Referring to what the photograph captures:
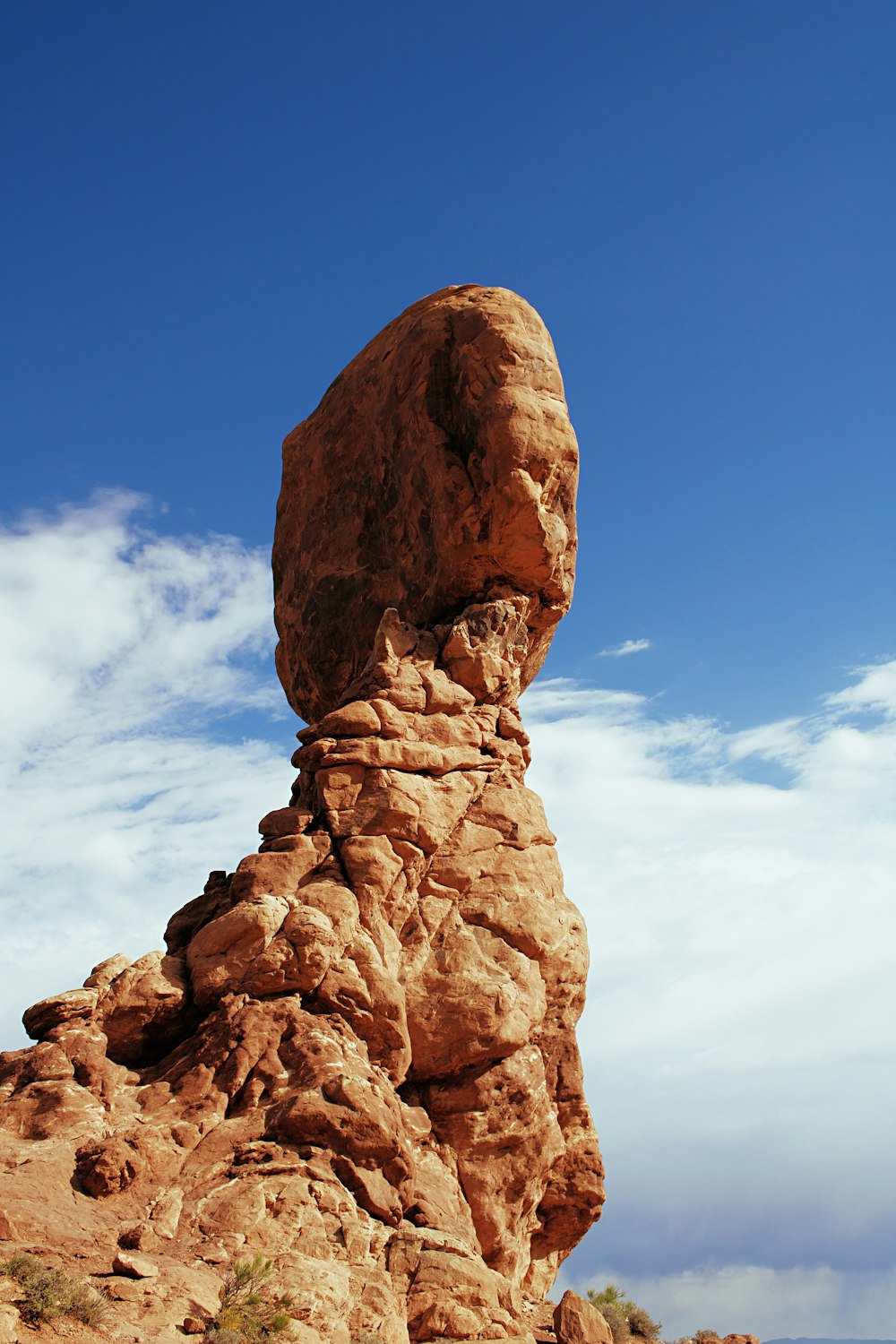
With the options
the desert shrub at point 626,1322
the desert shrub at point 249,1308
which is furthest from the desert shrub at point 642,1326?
the desert shrub at point 249,1308

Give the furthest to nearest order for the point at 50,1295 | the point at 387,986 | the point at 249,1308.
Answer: the point at 387,986 → the point at 249,1308 → the point at 50,1295

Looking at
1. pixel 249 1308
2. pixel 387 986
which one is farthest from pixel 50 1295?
pixel 387 986

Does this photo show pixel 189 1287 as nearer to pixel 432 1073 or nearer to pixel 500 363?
pixel 432 1073

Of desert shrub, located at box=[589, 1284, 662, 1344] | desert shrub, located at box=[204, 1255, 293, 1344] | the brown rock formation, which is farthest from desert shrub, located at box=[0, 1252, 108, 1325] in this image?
desert shrub, located at box=[589, 1284, 662, 1344]

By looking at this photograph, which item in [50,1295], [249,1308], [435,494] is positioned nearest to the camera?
[50,1295]

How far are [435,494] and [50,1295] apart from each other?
13.1 m

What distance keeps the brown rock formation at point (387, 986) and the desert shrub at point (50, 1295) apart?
0.36 m

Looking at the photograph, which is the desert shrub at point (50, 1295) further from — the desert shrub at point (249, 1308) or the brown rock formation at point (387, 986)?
the desert shrub at point (249, 1308)

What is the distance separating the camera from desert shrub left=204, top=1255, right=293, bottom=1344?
1059cm

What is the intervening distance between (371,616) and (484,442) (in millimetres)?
3880

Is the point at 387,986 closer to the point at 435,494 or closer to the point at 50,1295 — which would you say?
the point at 50,1295

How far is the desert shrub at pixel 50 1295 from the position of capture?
393 inches

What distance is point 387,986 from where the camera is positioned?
15352 millimetres

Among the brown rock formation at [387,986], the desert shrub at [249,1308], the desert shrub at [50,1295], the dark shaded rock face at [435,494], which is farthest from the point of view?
the dark shaded rock face at [435,494]
